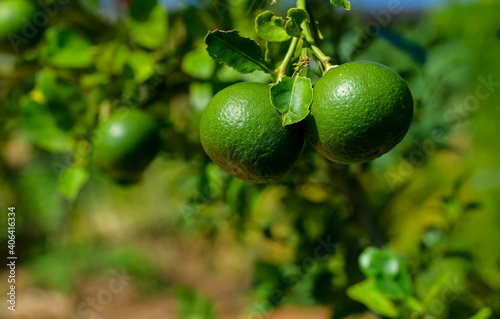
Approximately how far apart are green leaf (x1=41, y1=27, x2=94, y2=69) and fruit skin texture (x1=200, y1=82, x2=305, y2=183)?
0.61 meters

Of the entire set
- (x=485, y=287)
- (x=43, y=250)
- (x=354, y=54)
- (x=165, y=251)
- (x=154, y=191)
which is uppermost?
(x=154, y=191)

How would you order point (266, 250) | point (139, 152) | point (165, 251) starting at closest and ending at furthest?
point (139, 152), point (266, 250), point (165, 251)

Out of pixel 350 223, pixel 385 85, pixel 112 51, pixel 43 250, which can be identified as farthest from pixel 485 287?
pixel 43 250

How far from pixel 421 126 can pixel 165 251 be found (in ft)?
15.7

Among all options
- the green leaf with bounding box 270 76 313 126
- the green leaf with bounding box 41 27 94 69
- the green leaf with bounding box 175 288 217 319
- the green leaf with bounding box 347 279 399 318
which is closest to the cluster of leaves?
the green leaf with bounding box 270 76 313 126

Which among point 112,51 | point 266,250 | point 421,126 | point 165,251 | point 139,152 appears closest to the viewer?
point 139,152

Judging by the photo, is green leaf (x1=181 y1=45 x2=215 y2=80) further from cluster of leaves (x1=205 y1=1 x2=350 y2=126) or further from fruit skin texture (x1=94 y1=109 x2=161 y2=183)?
cluster of leaves (x1=205 y1=1 x2=350 y2=126)

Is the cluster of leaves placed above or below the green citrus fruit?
below

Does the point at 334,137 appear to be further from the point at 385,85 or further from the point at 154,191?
the point at 154,191

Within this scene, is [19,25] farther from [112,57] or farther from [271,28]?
[271,28]

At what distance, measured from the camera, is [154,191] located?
6.02 m

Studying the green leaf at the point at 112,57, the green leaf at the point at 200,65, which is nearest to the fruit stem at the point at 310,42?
the green leaf at the point at 200,65

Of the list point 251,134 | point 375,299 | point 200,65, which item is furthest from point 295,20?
point 375,299

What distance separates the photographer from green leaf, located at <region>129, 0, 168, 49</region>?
101 cm
